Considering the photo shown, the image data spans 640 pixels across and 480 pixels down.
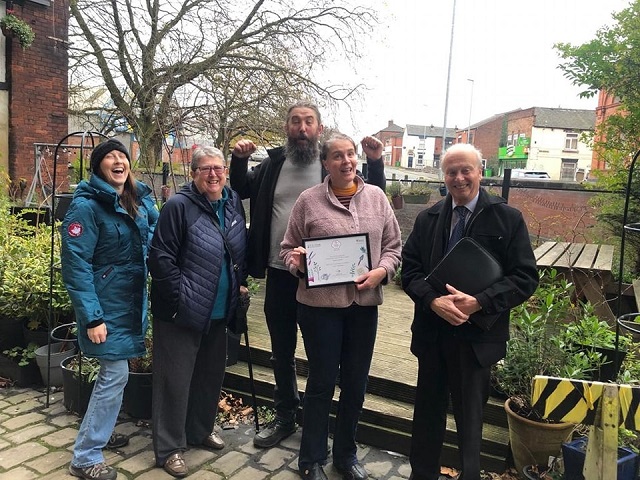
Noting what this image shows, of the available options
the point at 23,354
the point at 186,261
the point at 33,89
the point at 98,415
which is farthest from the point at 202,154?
the point at 33,89

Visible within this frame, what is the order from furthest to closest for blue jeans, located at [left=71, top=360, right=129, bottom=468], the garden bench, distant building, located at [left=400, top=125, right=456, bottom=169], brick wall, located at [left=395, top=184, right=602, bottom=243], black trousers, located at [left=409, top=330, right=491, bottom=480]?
distant building, located at [left=400, top=125, right=456, bottom=169] < brick wall, located at [left=395, top=184, right=602, bottom=243] < the garden bench < blue jeans, located at [left=71, top=360, right=129, bottom=468] < black trousers, located at [left=409, top=330, right=491, bottom=480]

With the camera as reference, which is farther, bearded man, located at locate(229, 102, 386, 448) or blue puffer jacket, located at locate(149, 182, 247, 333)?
bearded man, located at locate(229, 102, 386, 448)

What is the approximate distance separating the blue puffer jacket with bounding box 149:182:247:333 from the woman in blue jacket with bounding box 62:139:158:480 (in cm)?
18

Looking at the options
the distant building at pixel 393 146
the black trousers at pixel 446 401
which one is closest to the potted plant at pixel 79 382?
the black trousers at pixel 446 401

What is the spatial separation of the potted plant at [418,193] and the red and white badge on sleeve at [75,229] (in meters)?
7.04

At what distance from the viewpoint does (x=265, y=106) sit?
12.0 metres

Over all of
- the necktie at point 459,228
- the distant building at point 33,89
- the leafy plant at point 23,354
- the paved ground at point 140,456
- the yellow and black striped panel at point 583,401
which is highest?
the distant building at point 33,89

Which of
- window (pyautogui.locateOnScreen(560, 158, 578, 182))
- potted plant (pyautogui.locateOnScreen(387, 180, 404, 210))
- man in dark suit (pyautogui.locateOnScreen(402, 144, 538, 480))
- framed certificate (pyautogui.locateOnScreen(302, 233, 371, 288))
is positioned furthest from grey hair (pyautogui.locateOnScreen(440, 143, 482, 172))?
window (pyautogui.locateOnScreen(560, 158, 578, 182))

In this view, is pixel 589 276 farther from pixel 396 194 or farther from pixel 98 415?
pixel 396 194

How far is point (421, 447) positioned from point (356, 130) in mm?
11606

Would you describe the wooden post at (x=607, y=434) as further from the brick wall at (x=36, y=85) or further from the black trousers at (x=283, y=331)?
the brick wall at (x=36, y=85)

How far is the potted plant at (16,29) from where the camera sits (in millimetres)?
9234

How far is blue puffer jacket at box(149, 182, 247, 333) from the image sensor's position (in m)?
2.79

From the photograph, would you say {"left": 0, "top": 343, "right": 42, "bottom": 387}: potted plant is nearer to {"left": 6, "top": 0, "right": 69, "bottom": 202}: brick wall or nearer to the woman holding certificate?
the woman holding certificate
